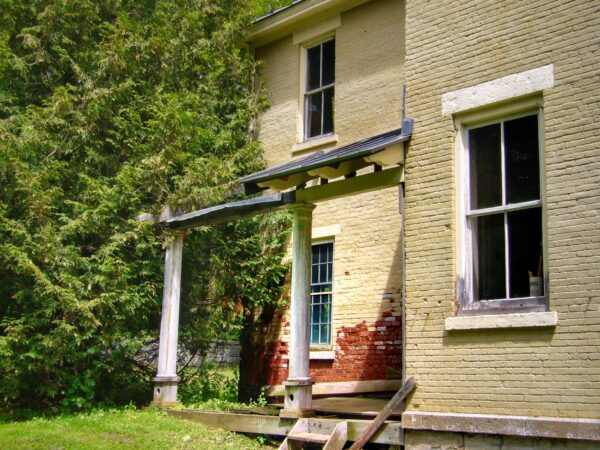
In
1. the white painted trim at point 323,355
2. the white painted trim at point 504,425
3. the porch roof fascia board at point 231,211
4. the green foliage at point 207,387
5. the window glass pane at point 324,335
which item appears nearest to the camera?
the white painted trim at point 504,425

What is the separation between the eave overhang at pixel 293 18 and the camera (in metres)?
13.6

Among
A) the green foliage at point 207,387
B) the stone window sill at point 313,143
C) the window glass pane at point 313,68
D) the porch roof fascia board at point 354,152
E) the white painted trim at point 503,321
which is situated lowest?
the green foliage at point 207,387

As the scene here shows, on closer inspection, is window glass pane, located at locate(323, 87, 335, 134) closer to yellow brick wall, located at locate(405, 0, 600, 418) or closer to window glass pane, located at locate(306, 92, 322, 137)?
window glass pane, located at locate(306, 92, 322, 137)

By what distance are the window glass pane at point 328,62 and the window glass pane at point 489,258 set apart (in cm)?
684

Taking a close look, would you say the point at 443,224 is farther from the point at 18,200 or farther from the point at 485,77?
the point at 18,200

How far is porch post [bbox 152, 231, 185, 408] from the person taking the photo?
11234 mm

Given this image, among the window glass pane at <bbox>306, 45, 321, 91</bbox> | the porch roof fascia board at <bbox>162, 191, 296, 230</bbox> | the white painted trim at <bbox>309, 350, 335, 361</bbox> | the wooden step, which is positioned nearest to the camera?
the wooden step

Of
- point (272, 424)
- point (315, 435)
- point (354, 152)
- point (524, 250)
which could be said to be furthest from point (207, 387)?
point (524, 250)

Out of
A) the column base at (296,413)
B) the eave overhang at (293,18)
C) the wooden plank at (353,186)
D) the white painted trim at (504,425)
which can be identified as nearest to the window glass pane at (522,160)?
the wooden plank at (353,186)

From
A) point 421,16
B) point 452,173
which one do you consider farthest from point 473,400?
point 421,16

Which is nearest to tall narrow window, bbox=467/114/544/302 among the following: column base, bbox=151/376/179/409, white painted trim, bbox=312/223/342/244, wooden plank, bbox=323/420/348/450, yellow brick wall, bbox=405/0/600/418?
yellow brick wall, bbox=405/0/600/418

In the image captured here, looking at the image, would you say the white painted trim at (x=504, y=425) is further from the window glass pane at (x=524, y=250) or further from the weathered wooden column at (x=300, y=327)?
the weathered wooden column at (x=300, y=327)

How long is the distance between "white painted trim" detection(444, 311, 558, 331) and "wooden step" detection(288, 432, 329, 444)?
192 centimetres

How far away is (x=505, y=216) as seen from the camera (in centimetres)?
748
